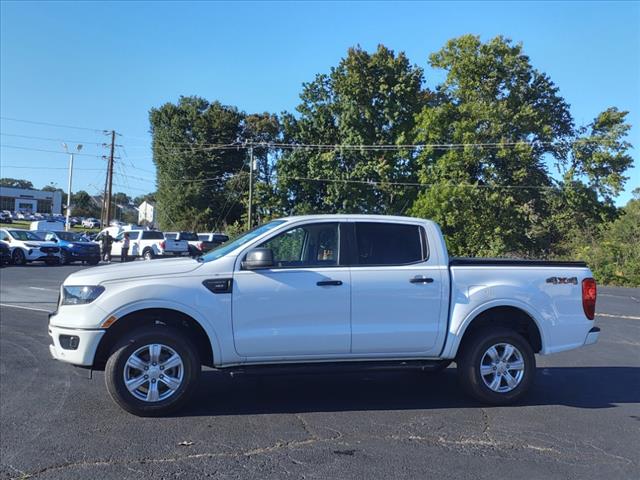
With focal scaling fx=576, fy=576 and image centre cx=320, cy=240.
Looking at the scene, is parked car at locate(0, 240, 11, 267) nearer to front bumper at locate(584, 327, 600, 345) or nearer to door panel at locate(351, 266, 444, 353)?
door panel at locate(351, 266, 444, 353)

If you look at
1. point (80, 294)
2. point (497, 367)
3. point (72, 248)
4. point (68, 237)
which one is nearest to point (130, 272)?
point (80, 294)

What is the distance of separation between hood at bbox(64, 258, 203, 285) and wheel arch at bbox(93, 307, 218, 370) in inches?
13.4

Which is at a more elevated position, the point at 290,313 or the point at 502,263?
the point at 502,263

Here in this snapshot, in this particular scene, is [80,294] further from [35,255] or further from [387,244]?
[35,255]

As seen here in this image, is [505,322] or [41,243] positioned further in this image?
[41,243]

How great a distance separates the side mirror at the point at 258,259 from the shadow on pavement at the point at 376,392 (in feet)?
3.52

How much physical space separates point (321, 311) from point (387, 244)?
102 centimetres

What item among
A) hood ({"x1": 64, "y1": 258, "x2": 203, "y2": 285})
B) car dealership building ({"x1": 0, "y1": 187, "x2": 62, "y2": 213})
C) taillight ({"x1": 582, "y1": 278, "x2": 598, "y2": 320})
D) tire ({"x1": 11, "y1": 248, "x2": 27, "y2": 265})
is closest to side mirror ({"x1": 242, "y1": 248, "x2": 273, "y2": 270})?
hood ({"x1": 64, "y1": 258, "x2": 203, "y2": 285})

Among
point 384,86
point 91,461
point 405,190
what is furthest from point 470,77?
point 91,461

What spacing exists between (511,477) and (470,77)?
39.8 metres

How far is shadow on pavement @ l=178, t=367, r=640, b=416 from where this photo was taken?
5.80m

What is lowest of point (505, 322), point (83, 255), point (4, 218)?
point (505, 322)

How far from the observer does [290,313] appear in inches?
215

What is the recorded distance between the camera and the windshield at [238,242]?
569 centimetres
